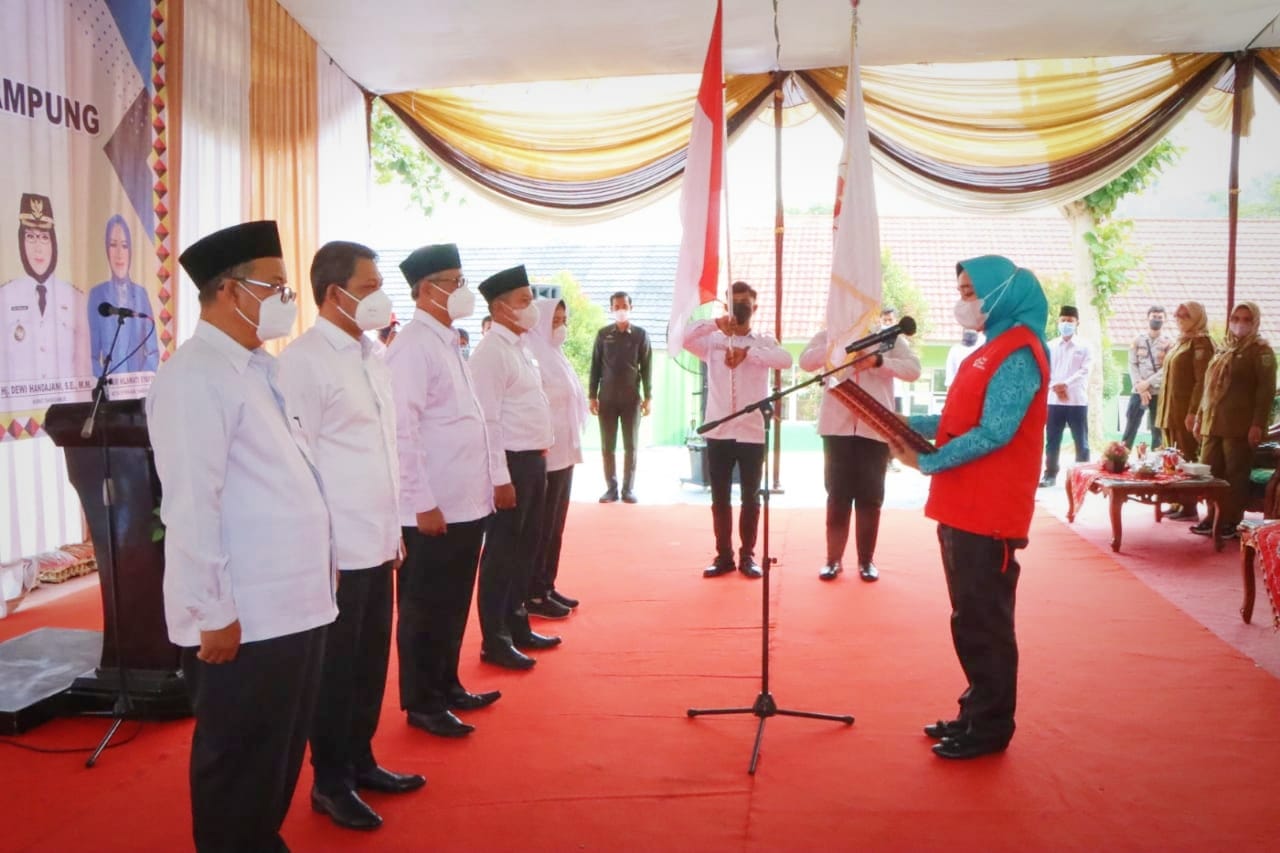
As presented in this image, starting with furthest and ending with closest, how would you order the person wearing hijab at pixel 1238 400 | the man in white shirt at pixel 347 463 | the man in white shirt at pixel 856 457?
the person wearing hijab at pixel 1238 400
the man in white shirt at pixel 856 457
the man in white shirt at pixel 347 463

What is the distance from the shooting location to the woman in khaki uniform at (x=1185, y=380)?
650cm

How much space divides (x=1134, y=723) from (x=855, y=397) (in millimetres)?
1452

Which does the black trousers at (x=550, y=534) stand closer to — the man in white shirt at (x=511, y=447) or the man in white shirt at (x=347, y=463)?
the man in white shirt at (x=511, y=447)

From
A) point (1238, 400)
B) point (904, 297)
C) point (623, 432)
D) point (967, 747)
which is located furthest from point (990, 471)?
point (904, 297)

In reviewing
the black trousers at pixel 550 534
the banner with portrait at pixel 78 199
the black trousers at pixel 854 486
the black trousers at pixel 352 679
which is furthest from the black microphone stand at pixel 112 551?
the black trousers at pixel 854 486

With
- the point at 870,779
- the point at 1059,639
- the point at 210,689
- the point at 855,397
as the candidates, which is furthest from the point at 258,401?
the point at 1059,639

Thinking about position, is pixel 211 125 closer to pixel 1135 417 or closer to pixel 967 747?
pixel 967 747

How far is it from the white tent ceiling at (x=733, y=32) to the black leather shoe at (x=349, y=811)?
4.94 metres

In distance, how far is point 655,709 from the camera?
3.20 meters

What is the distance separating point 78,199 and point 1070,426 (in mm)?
7496

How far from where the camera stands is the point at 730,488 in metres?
5.06

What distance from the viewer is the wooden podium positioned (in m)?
3.11

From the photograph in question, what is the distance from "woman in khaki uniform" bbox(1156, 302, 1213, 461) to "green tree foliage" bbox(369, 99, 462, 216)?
5939mm

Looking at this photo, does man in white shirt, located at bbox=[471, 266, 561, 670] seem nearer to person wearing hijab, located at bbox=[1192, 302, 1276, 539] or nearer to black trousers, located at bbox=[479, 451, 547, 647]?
black trousers, located at bbox=[479, 451, 547, 647]
